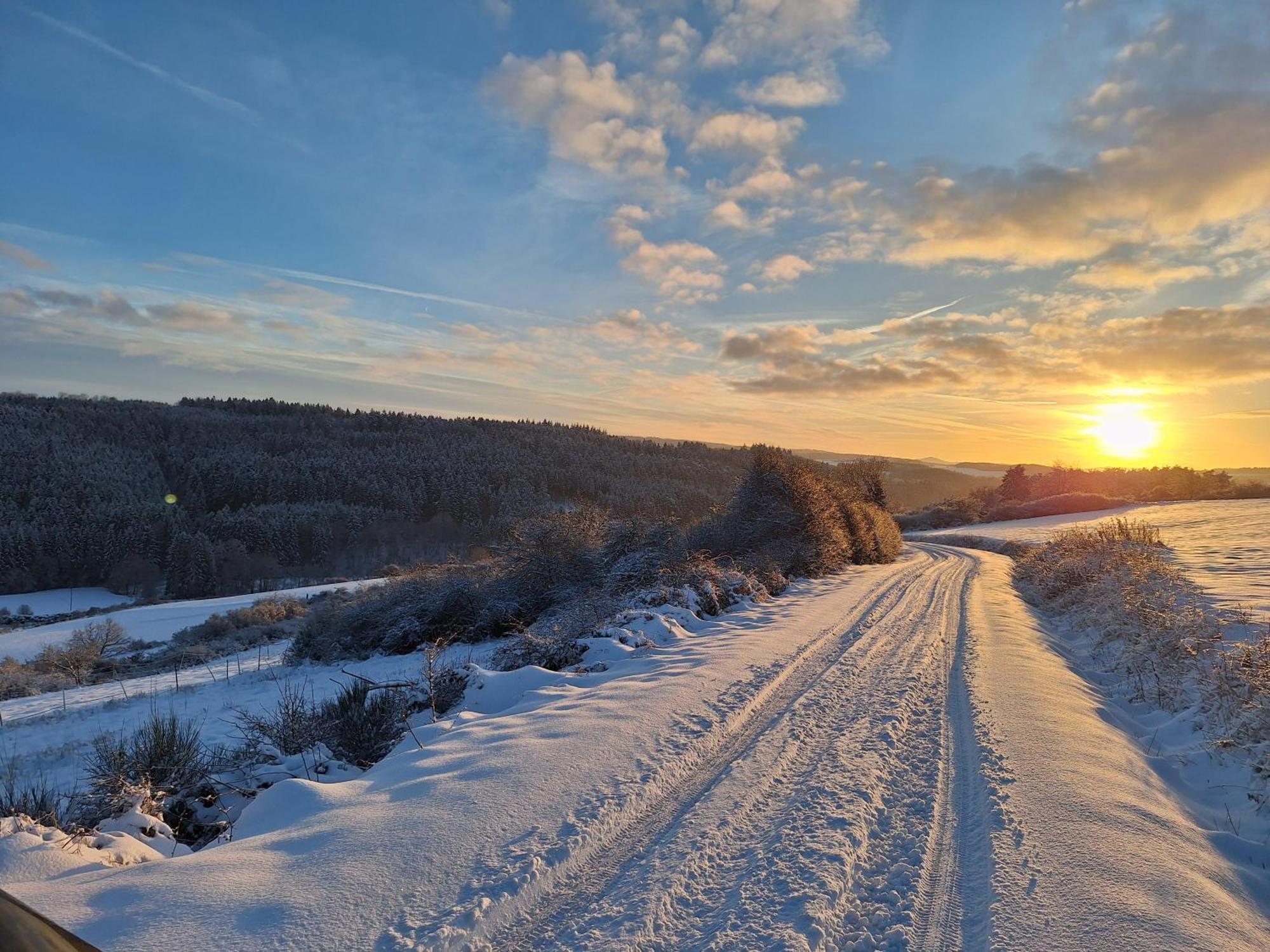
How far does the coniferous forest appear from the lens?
7056 centimetres

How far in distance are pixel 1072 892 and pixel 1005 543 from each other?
34998 millimetres

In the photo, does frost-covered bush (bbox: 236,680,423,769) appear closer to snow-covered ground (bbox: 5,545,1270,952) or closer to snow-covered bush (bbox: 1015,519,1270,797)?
snow-covered ground (bbox: 5,545,1270,952)

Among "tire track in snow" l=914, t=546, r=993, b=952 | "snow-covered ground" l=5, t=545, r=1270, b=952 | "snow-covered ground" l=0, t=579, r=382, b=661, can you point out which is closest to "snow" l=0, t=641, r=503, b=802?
"snow-covered ground" l=5, t=545, r=1270, b=952

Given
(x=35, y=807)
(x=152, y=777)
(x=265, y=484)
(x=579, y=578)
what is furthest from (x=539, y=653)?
(x=265, y=484)

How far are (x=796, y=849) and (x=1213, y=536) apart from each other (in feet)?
84.3

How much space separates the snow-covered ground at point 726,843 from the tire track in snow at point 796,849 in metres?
0.01

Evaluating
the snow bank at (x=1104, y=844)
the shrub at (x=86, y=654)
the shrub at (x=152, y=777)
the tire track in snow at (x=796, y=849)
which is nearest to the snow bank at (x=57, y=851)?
the shrub at (x=152, y=777)

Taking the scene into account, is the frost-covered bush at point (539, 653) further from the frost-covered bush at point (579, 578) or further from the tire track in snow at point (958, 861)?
the tire track in snow at point (958, 861)

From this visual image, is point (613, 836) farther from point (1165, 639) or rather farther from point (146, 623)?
point (146, 623)

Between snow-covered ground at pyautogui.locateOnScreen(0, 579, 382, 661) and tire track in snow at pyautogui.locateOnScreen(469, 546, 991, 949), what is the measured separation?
29.6 metres

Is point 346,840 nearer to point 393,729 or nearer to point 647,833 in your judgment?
point 647,833

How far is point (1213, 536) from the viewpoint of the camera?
20891 mm

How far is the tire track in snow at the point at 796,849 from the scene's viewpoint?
9.30 feet

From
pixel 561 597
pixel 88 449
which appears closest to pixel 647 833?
pixel 561 597
